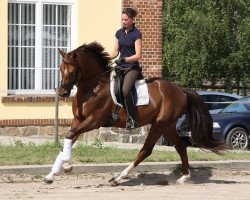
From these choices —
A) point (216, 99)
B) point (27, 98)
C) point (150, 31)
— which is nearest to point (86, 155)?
point (27, 98)

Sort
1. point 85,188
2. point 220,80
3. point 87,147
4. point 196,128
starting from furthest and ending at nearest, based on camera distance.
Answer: point 220,80 < point 87,147 < point 196,128 < point 85,188

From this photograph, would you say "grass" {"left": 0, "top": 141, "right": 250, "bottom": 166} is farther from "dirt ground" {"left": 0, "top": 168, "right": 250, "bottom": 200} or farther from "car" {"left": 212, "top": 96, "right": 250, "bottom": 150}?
"car" {"left": 212, "top": 96, "right": 250, "bottom": 150}

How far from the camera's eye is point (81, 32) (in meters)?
21.8

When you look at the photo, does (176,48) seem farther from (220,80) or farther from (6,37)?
(6,37)

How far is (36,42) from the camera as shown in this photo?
2172 centimetres

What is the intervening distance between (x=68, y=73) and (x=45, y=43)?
27.5 feet

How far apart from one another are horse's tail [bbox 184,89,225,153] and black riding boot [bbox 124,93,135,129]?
4.33 ft

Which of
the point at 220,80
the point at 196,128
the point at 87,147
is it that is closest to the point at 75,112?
the point at 196,128

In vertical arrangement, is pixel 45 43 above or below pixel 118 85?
above

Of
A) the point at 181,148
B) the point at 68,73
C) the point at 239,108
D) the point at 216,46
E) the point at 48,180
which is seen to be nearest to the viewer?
the point at 48,180

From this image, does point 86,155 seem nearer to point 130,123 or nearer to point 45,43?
point 130,123

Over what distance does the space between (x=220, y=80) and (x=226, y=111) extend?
2267 cm

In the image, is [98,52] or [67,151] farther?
[98,52]

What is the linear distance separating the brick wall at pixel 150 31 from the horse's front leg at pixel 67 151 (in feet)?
27.1
